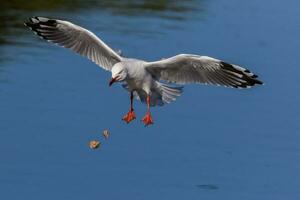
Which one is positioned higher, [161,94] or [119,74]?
[119,74]

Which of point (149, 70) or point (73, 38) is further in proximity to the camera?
point (73, 38)

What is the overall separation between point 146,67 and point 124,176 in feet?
4.54

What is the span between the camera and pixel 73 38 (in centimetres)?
1272

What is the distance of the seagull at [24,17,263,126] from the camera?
12.0m

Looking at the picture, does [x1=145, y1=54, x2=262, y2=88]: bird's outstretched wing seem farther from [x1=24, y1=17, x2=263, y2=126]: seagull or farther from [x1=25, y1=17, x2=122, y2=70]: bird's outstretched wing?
[x1=25, y1=17, x2=122, y2=70]: bird's outstretched wing

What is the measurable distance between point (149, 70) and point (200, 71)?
0.41 meters

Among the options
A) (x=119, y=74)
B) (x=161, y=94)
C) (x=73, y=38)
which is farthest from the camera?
(x=73, y=38)

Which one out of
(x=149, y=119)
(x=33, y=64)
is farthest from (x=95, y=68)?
(x=149, y=119)

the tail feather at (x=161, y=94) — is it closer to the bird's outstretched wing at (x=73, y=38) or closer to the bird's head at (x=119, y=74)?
the bird's head at (x=119, y=74)

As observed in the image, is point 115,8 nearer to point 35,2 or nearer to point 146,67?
point 35,2

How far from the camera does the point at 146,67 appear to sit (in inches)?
481

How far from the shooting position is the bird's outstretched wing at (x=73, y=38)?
12.6 meters

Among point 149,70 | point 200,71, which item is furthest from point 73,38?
point 200,71

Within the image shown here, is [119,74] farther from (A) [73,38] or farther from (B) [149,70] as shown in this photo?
(A) [73,38]
